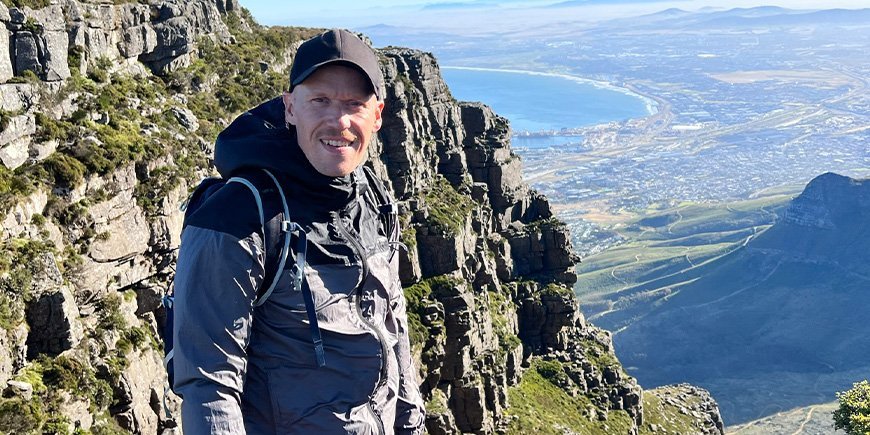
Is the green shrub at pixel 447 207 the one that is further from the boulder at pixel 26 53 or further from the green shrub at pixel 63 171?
the green shrub at pixel 63 171

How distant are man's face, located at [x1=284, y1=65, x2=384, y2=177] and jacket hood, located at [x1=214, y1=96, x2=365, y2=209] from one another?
93 millimetres

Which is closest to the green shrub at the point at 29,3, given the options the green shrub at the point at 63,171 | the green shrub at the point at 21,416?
the green shrub at the point at 63,171

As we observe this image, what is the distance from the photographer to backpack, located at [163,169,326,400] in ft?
19.5

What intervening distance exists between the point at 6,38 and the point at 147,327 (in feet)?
37.3

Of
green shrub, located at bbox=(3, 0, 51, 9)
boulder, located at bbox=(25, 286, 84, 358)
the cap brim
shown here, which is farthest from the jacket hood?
green shrub, located at bbox=(3, 0, 51, 9)

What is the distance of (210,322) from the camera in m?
5.66

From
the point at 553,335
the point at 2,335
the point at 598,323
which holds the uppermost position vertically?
the point at 2,335

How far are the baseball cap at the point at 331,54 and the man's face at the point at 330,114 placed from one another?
0.31ft

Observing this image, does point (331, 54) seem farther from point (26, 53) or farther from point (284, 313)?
point (26, 53)

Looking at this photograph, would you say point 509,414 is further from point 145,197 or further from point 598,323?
point 598,323

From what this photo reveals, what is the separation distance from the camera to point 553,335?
265ft

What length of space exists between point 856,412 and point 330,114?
53.1 m

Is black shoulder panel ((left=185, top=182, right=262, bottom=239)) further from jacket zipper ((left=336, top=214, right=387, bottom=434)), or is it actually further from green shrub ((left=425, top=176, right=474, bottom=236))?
green shrub ((left=425, top=176, right=474, bottom=236))

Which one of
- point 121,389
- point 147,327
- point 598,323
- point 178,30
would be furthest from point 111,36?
point 598,323
